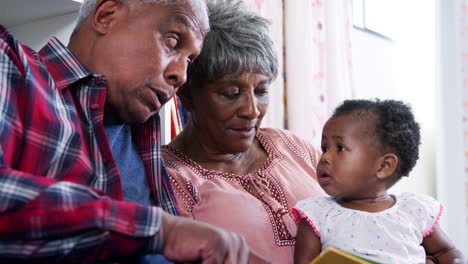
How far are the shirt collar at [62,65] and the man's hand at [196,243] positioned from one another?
0.39 meters

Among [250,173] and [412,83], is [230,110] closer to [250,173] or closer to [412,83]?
[250,173]

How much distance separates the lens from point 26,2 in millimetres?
1241

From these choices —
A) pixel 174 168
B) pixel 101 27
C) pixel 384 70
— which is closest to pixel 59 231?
pixel 101 27

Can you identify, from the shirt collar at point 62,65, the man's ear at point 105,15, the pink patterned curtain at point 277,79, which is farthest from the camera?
the pink patterned curtain at point 277,79

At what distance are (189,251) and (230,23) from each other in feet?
2.92

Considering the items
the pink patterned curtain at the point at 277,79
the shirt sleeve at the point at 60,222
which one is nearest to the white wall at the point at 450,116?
the pink patterned curtain at the point at 277,79

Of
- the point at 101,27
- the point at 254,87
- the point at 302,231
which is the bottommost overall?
the point at 302,231

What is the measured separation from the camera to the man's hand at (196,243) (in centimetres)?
67

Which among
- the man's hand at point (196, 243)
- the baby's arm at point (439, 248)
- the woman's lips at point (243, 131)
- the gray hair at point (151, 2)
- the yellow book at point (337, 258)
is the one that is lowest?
the baby's arm at point (439, 248)

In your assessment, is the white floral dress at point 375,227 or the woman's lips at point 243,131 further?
the woman's lips at point 243,131

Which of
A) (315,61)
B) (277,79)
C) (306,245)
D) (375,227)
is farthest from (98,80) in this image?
(315,61)

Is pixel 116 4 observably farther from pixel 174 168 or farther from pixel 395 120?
pixel 395 120

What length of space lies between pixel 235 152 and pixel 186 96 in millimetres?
230

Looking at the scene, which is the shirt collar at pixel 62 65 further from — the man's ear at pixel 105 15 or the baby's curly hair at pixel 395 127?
the baby's curly hair at pixel 395 127
